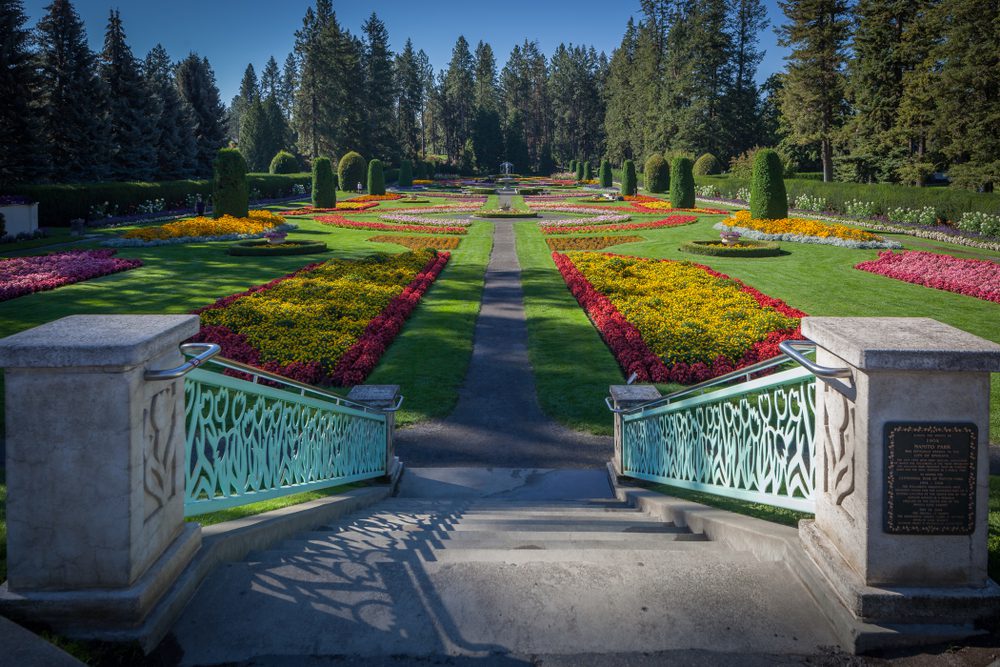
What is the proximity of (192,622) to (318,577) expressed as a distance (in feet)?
1.85

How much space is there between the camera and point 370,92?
72.8 metres

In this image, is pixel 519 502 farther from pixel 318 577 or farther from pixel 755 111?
pixel 755 111

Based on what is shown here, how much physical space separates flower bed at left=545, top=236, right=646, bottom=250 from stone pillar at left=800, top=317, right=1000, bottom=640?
21487mm

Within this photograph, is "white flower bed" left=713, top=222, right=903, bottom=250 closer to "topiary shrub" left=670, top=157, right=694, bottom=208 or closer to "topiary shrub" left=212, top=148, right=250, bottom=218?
"topiary shrub" left=670, top=157, right=694, bottom=208

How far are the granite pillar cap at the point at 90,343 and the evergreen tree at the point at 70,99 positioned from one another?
40750mm

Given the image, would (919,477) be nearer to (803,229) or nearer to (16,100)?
(803,229)

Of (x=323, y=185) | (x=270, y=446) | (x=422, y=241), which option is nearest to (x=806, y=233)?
(x=422, y=241)

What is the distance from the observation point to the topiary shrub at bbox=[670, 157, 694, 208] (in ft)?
126

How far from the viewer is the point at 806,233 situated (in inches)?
972

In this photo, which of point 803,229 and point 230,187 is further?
point 230,187

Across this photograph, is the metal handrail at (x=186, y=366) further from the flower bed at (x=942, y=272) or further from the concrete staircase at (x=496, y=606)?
the flower bed at (x=942, y=272)

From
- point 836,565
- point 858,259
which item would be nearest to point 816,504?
point 836,565

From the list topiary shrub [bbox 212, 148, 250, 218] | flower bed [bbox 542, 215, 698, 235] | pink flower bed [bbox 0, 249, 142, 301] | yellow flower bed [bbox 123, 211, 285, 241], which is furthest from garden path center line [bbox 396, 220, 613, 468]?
topiary shrub [bbox 212, 148, 250, 218]

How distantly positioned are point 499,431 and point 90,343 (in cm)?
622
